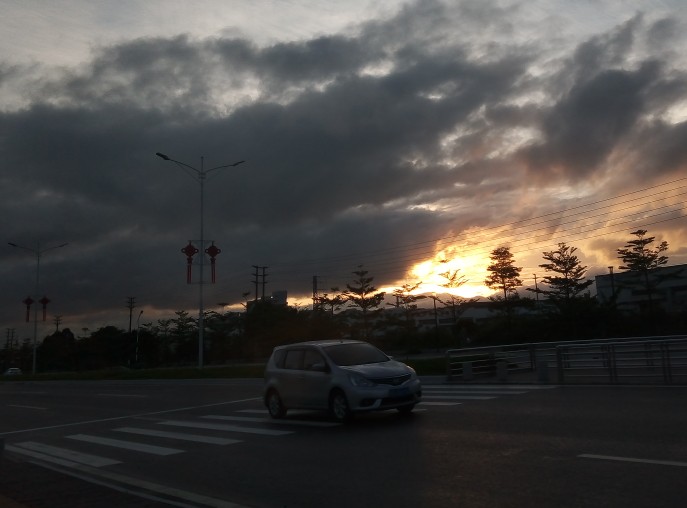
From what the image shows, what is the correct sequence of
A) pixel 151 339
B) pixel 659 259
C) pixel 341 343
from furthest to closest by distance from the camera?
pixel 151 339 < pixel 659 259 < pixel 341 343

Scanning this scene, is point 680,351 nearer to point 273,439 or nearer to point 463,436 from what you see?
point 463,436

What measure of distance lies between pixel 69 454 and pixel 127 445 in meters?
1.14

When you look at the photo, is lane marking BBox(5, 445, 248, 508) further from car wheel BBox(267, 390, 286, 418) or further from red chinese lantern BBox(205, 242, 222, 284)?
red chinese lantern BBox(205, 242, 222, 284)

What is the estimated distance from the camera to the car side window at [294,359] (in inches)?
631

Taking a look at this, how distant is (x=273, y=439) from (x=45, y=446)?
16.1 ft

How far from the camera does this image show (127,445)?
45.2ft

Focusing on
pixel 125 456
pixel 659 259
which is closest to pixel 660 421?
pixel 125 456

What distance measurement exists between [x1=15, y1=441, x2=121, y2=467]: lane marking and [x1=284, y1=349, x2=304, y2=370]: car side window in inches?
192

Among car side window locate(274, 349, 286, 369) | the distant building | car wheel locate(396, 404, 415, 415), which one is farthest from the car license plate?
the distant building

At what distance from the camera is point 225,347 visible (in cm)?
8288

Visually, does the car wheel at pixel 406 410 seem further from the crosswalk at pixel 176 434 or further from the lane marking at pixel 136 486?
the lane marking at pixel 136 486

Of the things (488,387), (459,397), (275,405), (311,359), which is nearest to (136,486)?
(311,359)

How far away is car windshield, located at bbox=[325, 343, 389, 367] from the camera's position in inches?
592

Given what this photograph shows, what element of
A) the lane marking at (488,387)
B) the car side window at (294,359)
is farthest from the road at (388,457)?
the lane marking at (488,387)
